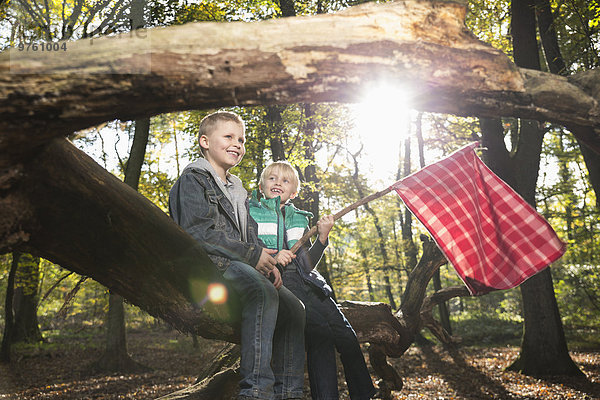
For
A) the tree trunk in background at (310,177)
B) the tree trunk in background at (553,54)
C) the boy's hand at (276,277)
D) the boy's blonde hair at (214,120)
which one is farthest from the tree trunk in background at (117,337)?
the tree trunk in background at (553,54)

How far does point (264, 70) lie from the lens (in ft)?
6.03

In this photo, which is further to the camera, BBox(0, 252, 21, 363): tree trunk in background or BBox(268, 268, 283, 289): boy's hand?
BBox(0, 252, 21, 363): tree trunk in background

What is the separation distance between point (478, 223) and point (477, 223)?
0.01 m

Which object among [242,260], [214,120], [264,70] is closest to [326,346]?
[242,260]

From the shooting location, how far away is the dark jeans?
11.0 ft

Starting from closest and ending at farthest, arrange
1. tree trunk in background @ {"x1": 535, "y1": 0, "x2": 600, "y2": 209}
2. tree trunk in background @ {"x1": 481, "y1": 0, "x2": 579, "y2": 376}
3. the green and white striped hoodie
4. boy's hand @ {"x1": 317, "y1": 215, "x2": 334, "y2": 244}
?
boy's hand @ {"x1": 317, "y1": 215, "x2": 334, "y2": 244}, the green and white striped hoodie, tree trunk in background @ {"x1": 481, "y1": 0, "x2": 579, "y2": 376}, tree trunk in background @ {"x1": 535, "y1": 0, "x2": 600, "y2": 209}

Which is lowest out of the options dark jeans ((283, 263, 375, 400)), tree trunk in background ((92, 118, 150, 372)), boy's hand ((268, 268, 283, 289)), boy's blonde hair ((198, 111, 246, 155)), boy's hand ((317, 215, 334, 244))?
tree trunk in background ((92, 118, 150, 372))

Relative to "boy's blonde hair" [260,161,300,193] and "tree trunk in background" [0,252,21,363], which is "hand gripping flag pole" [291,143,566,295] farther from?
"tree trunk in background" [0,252,21,363]

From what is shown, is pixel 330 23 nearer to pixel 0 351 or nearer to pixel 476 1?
pixel 476 1

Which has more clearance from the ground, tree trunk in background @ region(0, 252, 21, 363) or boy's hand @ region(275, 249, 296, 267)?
boy's hand @ region(275, 249, 296, 267)

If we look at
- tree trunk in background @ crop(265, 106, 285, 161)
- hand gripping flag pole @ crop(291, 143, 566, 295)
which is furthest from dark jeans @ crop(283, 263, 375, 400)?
tree trunk in background @ crop(265, 106, 285, 161)

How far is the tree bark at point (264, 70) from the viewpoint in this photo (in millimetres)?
1691

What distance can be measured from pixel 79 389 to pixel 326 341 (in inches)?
297

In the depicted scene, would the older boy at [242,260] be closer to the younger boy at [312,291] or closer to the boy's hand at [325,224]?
the younger boy at [312,291]
